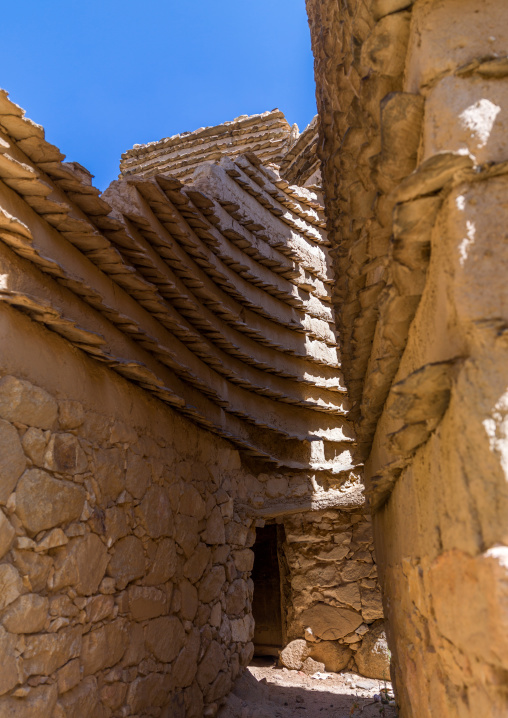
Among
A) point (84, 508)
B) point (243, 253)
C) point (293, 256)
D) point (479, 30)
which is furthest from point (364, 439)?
point (293, 256)

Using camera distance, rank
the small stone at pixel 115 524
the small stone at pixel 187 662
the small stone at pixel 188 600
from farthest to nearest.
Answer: the small stone at pixel 188 600 < the small stone at pixel 187 662 < the small stone at pixel 115 524

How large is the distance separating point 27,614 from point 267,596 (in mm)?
6280

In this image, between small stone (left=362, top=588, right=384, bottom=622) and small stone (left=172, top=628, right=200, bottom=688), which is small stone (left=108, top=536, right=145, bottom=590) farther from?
small stone (left=362, top=588, right=384, bottom=622)

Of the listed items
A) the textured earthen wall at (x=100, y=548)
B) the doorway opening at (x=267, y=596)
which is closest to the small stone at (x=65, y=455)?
the textured earthen wall at (x=100, y=548)

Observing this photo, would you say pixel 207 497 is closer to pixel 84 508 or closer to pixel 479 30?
pixel 84 508

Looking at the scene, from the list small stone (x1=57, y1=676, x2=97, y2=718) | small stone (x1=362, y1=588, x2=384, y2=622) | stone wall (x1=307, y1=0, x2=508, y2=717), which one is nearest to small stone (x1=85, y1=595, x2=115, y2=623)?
small stone (x1=57, y1=676, x2=97, y2=718)

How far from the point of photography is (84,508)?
271 centimetres

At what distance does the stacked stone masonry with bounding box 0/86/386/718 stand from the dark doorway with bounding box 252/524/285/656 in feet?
6.14

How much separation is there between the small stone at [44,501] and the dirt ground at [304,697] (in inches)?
89.6

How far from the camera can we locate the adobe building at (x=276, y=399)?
116cm

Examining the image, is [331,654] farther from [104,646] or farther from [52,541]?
[52,541]

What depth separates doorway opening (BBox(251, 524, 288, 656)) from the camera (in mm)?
7555

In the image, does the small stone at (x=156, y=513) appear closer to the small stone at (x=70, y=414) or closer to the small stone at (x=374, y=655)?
the small stone at (x=70, y=414)

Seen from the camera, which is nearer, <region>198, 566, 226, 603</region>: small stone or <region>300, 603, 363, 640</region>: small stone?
<region>198, 566, 226, 603</region>: small stone
